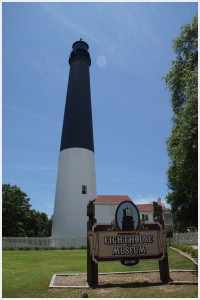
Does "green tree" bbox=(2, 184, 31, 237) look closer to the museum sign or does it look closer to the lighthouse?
the lighthouse

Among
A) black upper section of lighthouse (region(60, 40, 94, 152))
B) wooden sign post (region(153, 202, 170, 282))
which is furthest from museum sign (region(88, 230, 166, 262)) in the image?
black upper section of lighthouse (region(60, 40, 94, 152))

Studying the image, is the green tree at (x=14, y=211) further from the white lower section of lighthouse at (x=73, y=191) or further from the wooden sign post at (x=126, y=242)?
the wooden sign post at (x=126, y=242)

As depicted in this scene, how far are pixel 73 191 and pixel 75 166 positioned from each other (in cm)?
251

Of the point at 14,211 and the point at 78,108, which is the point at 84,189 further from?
the point at 14,211

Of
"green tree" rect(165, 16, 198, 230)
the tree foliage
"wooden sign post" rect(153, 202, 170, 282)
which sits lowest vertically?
the tree foliage

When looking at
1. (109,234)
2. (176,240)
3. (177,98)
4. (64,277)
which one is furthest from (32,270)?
(176,240)

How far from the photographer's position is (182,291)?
881 cm

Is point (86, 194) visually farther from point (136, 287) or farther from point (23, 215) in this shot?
point (136, 287)

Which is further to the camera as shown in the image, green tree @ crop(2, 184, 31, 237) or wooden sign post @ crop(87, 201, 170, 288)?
green tree @ crop(2, 184, 31, 237)

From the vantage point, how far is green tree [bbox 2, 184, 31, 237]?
1468 inches

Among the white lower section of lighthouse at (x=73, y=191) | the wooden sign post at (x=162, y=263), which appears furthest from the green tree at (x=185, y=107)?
the white lower section of lighthouse at (x=73, y=191)

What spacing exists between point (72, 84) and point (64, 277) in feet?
80.5

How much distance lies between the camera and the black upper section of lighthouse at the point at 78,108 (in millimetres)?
29906

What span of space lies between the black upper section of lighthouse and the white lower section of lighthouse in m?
1.05
